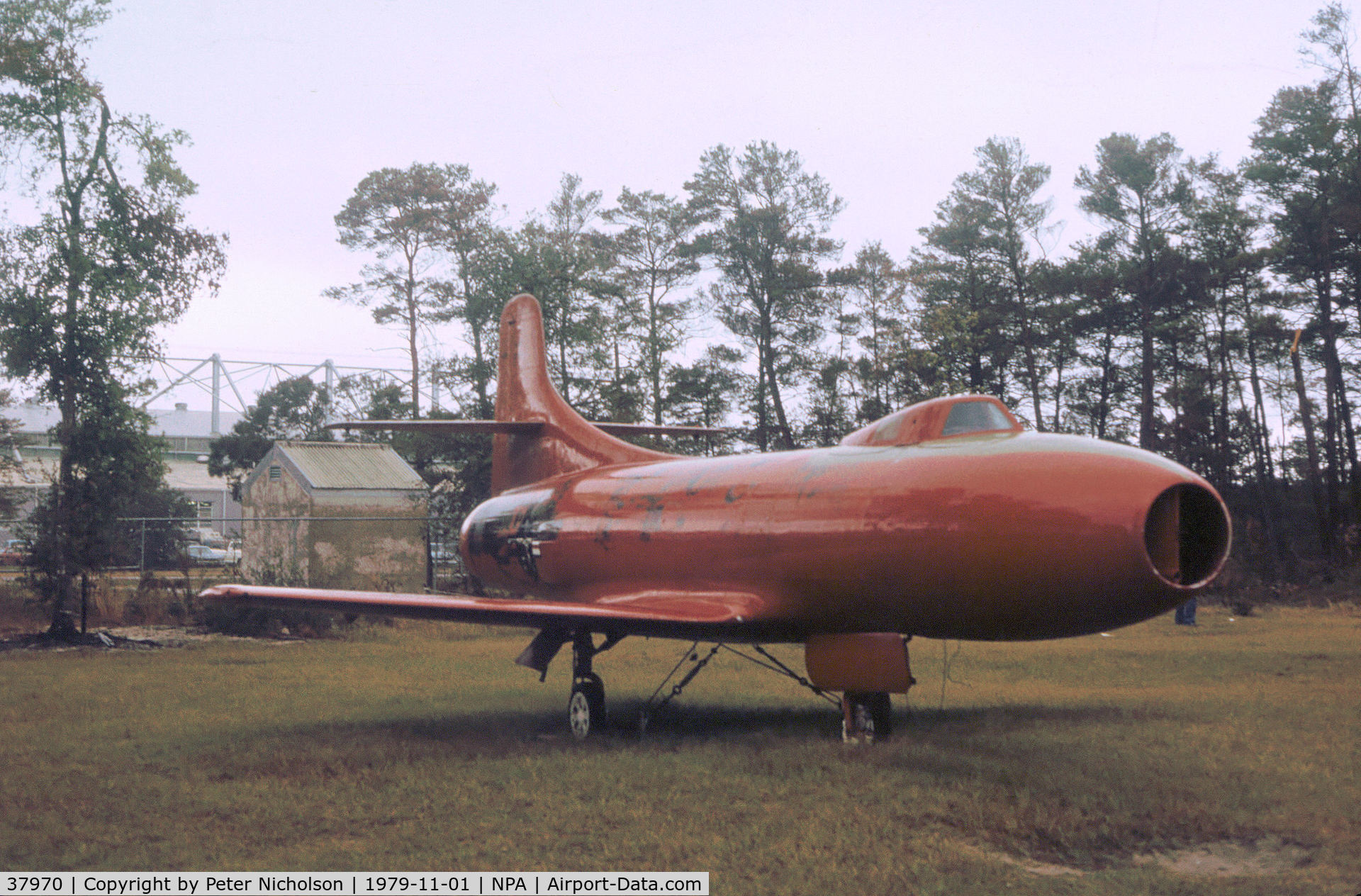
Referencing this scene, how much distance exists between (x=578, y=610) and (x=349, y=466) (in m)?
21.8

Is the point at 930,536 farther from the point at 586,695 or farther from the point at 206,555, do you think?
the point at 206,555

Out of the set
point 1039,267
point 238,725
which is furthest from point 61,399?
point 1039,267

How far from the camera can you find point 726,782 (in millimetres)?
7086

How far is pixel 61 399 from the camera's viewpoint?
19797mm

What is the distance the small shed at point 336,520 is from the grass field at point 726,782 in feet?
37.6

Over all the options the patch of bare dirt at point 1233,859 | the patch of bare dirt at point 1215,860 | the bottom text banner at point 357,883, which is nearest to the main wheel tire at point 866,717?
the patch of bare dirt at point 1215,860

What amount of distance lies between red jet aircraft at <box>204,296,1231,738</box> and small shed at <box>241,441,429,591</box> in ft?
48.1

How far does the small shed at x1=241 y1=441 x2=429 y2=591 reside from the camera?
976 inches

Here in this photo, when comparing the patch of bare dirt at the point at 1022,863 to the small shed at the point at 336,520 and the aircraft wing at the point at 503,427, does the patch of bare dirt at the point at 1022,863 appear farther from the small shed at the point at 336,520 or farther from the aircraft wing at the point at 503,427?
the small shed at the point at 336,520

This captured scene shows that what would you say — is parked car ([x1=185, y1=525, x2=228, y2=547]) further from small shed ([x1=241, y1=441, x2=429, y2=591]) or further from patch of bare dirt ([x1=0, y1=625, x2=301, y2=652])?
patch of bare dirt ([x1=0, y1=625, x2=301, y2=652])

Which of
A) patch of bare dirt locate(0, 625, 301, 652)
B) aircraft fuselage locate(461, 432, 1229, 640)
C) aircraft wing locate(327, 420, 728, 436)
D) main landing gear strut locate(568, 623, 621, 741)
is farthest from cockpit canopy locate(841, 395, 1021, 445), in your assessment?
patch of bare dirt locate(0, 625, 301, 652)

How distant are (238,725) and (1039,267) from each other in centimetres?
3716

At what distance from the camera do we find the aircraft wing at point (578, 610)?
795 centimetres

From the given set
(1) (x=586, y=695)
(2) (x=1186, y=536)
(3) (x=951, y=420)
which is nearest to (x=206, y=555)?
(1) (x=586, y=695)
